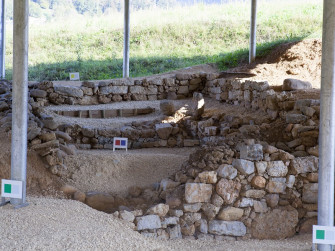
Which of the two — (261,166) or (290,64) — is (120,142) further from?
(290,64)

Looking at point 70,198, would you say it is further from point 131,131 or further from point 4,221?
point 131,131

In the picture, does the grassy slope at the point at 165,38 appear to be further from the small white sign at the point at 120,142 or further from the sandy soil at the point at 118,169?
the sandy soil at the point at 118,169

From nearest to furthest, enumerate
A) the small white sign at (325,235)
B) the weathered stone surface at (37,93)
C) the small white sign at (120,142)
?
the small white sign at (325,235), the small white sign at (120,142), the weathered stone surface at (37,93)

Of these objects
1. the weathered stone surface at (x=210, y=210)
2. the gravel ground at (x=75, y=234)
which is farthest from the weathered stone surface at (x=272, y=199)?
the weathered stone surface at (x=210, y=210)

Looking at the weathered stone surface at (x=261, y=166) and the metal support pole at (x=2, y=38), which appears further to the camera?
the metal support pole at (x=2, y=38)

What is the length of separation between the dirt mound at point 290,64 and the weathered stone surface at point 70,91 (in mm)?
4959

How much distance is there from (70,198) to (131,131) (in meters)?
3.82

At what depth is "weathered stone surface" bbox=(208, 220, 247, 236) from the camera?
7.84m

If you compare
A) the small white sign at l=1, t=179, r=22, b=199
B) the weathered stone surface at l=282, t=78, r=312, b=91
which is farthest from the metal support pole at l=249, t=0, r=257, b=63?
the small white sign at l=1, t=179, r=22, b=199

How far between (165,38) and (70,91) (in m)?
8.92

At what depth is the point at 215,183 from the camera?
795cm

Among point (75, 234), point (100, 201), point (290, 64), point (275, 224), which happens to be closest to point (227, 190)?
point (275, 224)

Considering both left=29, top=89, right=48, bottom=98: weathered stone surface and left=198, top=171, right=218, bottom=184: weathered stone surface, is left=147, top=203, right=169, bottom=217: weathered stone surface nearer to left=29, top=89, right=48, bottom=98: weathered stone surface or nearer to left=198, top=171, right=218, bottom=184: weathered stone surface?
left=198, top=171, right=218, bottom=184: weathered stone surface

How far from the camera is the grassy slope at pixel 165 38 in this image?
1970 centimetres
